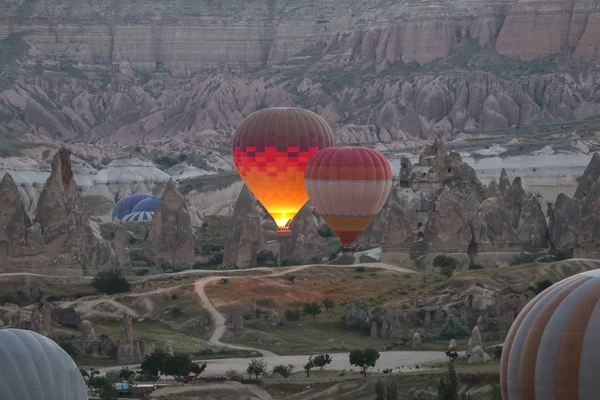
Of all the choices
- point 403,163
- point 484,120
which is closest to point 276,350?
point 403,163

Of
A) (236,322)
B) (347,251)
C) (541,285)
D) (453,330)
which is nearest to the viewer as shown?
(453,330)

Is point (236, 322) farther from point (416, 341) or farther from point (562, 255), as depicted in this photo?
point (562, 255)

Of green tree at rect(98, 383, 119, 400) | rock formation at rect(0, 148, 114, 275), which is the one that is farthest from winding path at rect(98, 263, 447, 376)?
rock formation at rect(0, 148, 114, 275)

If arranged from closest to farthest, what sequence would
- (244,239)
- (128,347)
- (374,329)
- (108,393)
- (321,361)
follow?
(108,393), (321,361), (128,347), (374,329), (244,239)

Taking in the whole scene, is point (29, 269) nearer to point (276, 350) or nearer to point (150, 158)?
point (276, 350)

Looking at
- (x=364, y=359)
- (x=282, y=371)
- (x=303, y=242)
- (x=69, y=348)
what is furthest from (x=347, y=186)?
(x=282, y=371)

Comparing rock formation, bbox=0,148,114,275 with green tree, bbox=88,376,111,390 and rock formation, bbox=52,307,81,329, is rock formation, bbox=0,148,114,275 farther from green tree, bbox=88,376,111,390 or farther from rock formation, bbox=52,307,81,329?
green tree, bbox=88,376,111,390
